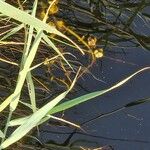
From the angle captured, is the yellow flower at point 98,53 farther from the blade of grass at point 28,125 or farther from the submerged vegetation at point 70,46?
the blade of grass at point 28,125

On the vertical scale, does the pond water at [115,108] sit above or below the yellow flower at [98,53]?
below

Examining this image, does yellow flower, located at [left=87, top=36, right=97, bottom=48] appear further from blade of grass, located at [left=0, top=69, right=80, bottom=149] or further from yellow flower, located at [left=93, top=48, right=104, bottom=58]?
blade of grass, located at [left=0, top=69, right=80, bottom=149]

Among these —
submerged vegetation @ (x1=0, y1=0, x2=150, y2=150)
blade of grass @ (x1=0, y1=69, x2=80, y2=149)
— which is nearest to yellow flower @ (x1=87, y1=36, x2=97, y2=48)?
submerged vegetation @ (x1=0, y1=0, x2=150, y2=150)

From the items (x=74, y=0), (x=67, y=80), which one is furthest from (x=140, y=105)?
(x=74, y=0)

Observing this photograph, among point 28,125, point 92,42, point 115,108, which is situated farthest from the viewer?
point 115,108

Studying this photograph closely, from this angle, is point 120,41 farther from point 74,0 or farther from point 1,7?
point 1,7

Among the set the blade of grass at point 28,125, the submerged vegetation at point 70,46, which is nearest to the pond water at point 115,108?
→ the submerged vegetation at point 70,46

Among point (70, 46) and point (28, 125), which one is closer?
point (28, 125)

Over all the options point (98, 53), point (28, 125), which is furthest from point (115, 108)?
point (28, 125)

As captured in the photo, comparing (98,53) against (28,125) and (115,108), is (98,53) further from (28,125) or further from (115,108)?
(28,125)

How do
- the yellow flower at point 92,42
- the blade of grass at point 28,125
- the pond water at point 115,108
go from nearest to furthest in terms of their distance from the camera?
the blade of grass at point 28,125, the yellow flower at point 92,42, the pond water at point 115,108
